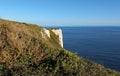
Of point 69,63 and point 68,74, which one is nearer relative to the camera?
point 68,74

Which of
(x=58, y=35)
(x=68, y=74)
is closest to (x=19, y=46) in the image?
(x=68, y=74)

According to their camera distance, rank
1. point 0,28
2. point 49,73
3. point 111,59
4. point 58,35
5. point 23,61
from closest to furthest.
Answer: point 49,73 → point 23,61 → point 0,28 → point 58,35 → point 111,59

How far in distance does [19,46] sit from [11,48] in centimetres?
52

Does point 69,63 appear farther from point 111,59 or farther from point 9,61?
point 111,59

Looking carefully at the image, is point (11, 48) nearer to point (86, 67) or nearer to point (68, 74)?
point (68, 74)

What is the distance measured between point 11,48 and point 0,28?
8.26 ft

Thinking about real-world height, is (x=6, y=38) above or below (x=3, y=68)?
above

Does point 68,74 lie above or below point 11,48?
below

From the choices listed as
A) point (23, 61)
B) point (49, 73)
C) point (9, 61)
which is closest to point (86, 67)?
point (49, 73)

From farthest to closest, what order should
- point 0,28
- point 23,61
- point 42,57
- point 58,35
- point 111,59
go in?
point 111,59 → point 58,35 → point 0,28 → point 42,57 → point 23,61

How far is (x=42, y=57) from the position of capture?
40.3ft

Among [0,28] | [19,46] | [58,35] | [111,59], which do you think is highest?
[0,28]

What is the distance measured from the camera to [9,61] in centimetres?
1119

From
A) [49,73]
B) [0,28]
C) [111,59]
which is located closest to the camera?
[49,73]
